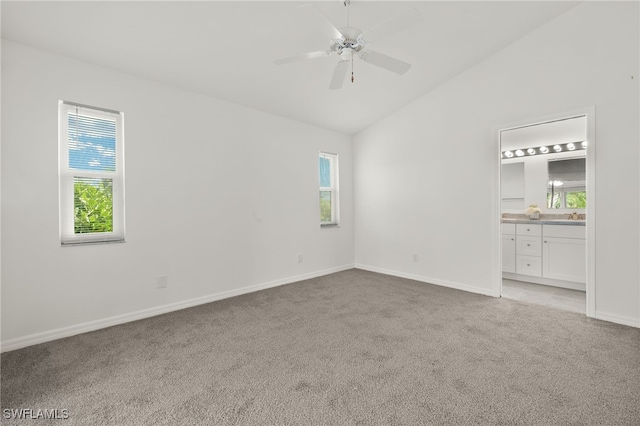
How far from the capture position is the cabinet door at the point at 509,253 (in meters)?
4.54

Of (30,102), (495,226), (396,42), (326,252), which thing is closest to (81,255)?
(30,102)

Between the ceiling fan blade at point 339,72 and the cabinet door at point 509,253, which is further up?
the ceiling fan blade at point 339,72

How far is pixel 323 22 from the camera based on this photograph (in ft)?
6.34

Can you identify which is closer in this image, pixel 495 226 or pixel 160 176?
pixel 160 176

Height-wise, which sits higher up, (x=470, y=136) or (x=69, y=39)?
(x=69, y=39)

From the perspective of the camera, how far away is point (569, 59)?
A: 10.0 ft

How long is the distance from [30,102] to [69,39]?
629 millimetres

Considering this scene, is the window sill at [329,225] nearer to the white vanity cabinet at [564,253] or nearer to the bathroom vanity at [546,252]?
the bathroom vanity at [546,252]

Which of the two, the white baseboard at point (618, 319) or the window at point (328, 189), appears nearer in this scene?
the white baseboard at point (618, 319)

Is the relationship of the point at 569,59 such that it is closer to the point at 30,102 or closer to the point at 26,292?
the point at 30,102

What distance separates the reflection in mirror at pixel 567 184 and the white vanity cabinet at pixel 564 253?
2.31 feet

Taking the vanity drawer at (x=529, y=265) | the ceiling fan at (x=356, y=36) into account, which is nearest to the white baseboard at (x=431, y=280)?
the vanity drawer at (x=529, y=265)

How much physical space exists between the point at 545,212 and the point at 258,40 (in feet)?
16.1

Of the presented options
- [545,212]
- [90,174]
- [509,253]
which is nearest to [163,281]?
[90,174]
